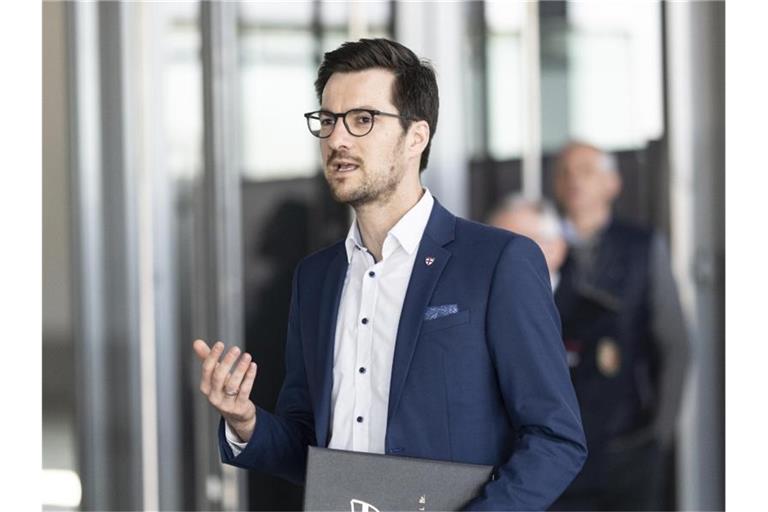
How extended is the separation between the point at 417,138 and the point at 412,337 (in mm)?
324

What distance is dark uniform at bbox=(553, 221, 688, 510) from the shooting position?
14.2 feet

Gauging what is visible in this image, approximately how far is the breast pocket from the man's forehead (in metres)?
0.34

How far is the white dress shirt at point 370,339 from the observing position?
6.03 ft

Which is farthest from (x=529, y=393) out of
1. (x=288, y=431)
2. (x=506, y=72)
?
(x=506, y=72)

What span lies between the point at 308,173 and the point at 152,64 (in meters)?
0.85

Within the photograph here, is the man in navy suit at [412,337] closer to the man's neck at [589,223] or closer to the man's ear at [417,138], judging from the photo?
the man's ear at [417,138]

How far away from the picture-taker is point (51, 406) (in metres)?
5.19

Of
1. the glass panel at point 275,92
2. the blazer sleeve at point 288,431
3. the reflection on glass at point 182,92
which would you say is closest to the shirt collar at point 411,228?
the blazer sleeve at point 288,431

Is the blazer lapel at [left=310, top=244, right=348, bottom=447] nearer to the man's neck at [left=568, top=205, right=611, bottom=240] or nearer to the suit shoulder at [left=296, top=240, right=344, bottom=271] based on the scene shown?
the suit shoulder at [left=296, top=240, right=344, bottom=271]

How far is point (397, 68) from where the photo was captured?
186 centimetres

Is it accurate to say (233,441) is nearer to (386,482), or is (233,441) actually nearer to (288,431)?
(288,431)
